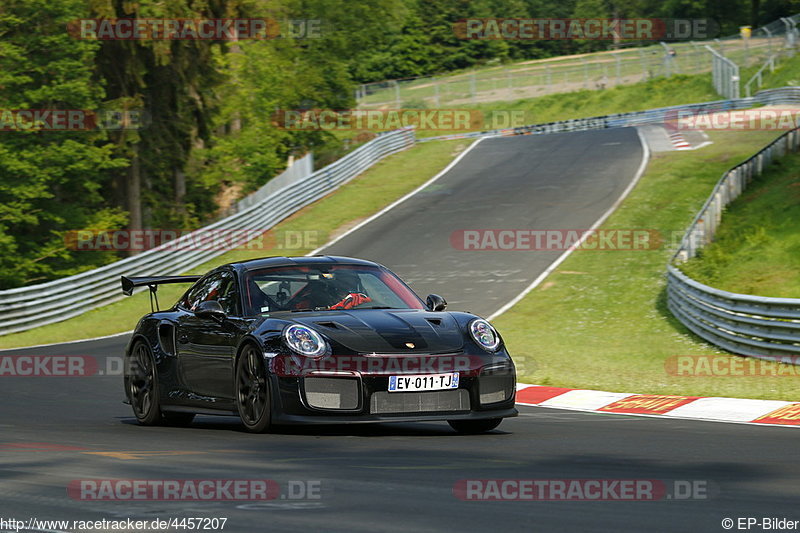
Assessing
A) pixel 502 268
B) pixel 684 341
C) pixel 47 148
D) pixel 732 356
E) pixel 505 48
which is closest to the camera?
pixel 732 356

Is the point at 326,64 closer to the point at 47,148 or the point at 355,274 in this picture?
the point at 47,148

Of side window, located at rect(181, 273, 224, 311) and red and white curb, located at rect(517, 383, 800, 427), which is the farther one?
red and white curb, located at rect(517, 383, 800, 427)

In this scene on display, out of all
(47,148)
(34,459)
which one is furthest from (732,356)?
(47,148)

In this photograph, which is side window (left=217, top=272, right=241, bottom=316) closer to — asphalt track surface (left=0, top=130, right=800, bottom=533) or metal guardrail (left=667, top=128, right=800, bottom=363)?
asphalt track surface (left=0, top=130, right=800, bottom=533)

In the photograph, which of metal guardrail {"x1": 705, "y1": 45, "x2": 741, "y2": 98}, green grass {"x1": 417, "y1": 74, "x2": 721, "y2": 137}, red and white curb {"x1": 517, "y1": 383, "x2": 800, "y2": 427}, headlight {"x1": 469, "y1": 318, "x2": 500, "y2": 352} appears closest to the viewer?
headlight {"x1": 469, "y1": 318, "x2": 500, "y2": 352}

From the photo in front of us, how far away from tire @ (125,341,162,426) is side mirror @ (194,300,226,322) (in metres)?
1.19

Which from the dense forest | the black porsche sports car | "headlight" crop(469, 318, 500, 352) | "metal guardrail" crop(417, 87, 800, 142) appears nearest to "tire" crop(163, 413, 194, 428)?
the black porsche sports car

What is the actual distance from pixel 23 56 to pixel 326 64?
68.1ft

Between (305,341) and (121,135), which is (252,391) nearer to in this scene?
(305,341)

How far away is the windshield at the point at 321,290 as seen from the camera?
944 centimetres

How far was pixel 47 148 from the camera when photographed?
35625mm

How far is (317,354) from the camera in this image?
8.41 m

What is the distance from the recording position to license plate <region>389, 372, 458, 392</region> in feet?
27.4

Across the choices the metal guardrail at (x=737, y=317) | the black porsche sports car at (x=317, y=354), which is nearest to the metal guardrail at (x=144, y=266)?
the metal guardrail at (x=737, y=317)
